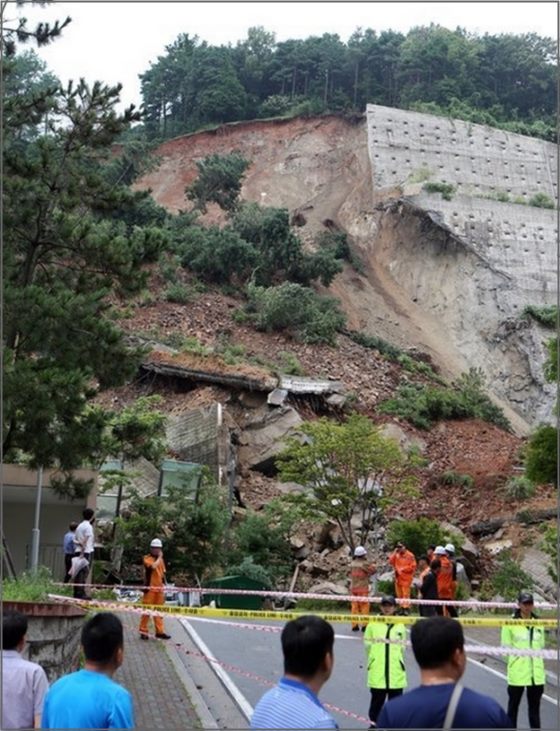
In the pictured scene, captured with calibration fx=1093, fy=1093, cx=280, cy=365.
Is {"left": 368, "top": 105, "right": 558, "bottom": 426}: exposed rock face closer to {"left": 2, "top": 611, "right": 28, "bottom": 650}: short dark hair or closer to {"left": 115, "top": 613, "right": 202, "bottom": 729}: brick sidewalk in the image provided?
{"left": 115, "top": 613, "right": 202, "bottom": 729}: brick sidewalk

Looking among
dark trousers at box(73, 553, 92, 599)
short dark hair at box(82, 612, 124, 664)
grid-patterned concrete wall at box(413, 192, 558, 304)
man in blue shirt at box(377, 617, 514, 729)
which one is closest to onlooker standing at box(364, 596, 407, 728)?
short dark hair at box(82, 612, 124, 664)

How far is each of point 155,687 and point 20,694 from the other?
6.88 metres

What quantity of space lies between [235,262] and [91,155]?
3253 centimetres

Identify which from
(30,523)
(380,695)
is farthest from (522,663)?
(30,523)

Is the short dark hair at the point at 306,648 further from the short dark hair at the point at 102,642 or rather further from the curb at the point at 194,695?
the curb at the point at 194,695

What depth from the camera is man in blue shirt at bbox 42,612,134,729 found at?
15.4 ft

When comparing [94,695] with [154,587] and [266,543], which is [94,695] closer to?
[154,587]

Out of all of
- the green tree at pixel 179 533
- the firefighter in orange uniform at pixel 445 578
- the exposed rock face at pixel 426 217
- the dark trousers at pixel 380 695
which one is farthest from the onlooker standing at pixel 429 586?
the exposed rock face at pixel 426 217

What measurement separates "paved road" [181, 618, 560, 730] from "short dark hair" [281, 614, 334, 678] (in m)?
5.44

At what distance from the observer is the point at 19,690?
546 cm

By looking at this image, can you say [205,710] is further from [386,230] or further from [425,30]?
[425,30]

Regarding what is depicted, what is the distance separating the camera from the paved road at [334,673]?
11312 mm

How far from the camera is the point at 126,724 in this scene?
4770 mm

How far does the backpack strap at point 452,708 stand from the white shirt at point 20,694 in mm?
2242
